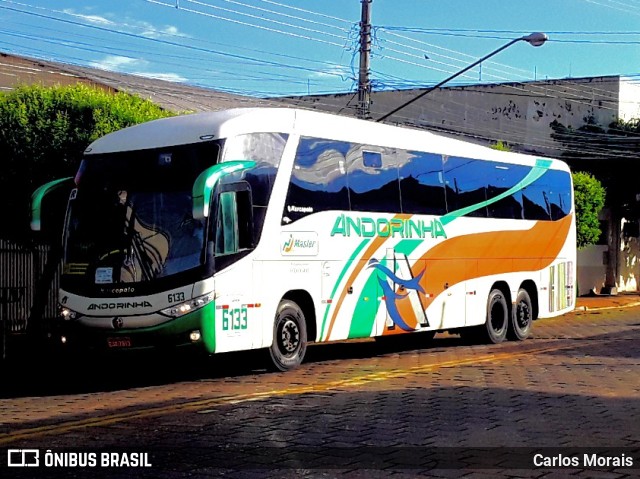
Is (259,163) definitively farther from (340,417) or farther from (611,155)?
(611,155)

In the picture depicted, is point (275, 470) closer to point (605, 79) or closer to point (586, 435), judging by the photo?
point (586, 435)

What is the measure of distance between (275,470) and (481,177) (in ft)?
41.9

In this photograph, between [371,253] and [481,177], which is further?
[481,177]

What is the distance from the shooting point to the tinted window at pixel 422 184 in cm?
1686

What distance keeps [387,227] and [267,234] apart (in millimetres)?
3313

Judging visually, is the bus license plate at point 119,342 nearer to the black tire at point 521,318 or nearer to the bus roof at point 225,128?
the bus roof at point 225,128

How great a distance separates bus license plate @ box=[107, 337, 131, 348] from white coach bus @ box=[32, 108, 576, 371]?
13 millimetres

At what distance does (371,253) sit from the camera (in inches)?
628

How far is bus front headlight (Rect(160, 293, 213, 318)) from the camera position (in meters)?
12.5

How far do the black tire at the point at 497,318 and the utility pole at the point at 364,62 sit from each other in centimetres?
846

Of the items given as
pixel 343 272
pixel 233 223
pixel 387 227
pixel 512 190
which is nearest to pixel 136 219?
pixel 233 223

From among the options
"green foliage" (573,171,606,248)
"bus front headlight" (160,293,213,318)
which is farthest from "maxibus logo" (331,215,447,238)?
"green foliage" (573,171,606,248)

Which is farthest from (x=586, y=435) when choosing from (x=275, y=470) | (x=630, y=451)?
(x=275, y=470)

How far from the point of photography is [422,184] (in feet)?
56.7
